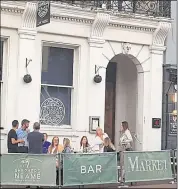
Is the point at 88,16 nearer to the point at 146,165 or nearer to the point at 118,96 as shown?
the point at 118,96

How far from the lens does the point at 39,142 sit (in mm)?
12352

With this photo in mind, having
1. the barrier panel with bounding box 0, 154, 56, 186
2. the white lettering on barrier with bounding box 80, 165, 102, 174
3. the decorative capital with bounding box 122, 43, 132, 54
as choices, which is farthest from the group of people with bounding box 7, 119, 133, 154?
the decorative capital with bounding box 122, 43, 132, 54

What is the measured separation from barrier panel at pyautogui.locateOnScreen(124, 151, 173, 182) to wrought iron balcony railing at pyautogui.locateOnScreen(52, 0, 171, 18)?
5284 millimetres

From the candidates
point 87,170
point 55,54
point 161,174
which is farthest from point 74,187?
point 55,54

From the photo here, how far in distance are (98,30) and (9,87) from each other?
3461mm

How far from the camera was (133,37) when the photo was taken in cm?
1658

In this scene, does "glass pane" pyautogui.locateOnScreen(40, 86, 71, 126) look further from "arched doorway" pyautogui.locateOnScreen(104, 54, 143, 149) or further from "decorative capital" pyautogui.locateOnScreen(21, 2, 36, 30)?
"arched doorway" pyautogui.locateOnScreen(104, 54, 143, 149)

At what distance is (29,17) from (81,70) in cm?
238

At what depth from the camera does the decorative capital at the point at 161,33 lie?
16734 millimetres

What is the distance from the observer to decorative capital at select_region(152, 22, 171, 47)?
16734mm

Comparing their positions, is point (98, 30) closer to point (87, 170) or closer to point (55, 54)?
point (55, 54)

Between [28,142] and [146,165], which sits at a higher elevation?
[28,142]

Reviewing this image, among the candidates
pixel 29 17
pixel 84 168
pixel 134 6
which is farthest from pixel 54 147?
pixel 134 6

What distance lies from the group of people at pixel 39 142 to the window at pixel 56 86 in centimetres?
137
